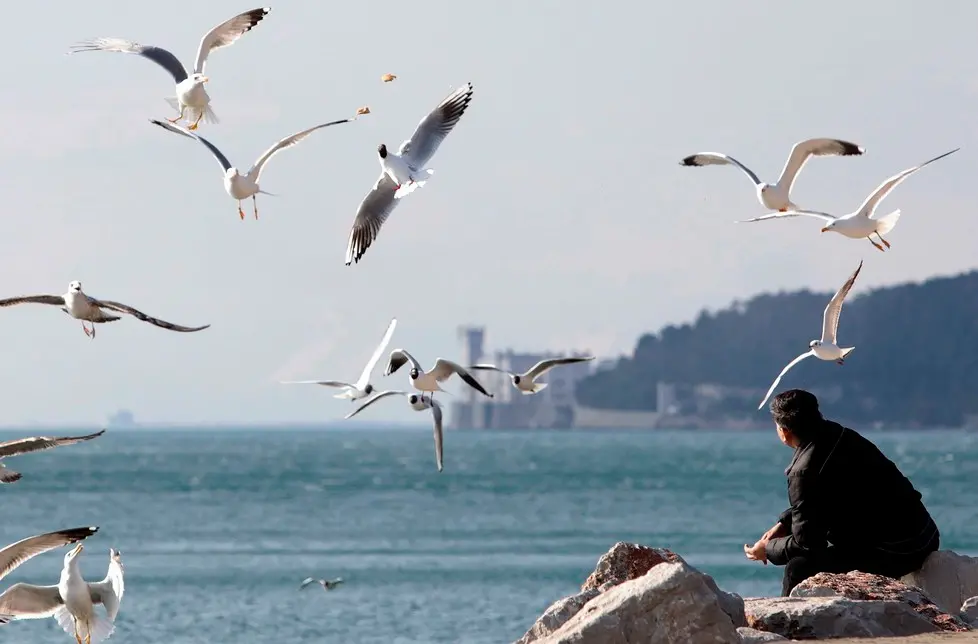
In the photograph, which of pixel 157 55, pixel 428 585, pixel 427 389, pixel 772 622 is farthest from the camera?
pixel 428 585

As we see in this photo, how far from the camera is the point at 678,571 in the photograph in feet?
25.4

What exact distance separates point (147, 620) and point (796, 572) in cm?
1545

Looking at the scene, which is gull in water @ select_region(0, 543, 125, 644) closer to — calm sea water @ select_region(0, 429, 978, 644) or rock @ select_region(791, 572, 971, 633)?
rock @ select_region(791, 572, 971, 633)

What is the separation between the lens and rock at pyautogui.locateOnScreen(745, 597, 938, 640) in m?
8.13

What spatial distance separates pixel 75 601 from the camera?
33.9ft

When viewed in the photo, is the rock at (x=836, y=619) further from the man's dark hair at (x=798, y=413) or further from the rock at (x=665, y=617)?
the man's dark hair at (x=798, y=413)

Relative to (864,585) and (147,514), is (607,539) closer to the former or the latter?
(147,514)

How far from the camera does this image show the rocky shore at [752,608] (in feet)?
25.3

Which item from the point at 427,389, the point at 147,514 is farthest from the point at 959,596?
the point at 147,514

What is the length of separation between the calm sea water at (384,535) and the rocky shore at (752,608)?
11.0 metres

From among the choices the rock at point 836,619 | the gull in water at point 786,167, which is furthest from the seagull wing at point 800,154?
the rock at point 836,619

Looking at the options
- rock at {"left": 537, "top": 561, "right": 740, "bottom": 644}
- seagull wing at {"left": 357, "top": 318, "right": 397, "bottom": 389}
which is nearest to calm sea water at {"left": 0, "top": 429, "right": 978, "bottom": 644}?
seagull wing at {"left": 357, "top": 318, "right": 397, "bottom": 389}

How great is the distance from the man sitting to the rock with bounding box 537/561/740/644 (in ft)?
3.57

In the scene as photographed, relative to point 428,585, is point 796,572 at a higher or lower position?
higher
